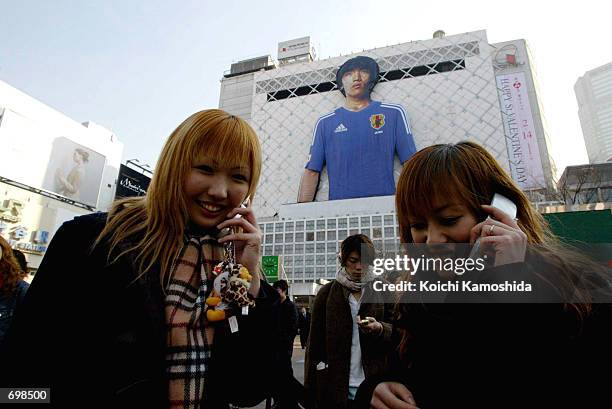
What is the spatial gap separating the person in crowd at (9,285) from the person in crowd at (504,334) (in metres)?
2.87

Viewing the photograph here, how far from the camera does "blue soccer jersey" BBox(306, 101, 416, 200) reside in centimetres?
3566

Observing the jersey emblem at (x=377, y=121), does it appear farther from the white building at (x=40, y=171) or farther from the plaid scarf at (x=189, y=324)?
the plaid scarf at (x=189, y=324)

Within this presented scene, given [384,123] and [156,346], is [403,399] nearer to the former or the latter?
[156,346]

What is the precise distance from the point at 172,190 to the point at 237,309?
0.47m

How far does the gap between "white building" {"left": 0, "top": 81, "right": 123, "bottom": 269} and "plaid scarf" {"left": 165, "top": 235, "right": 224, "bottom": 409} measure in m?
21.9

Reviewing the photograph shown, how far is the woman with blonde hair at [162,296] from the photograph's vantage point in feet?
2.88

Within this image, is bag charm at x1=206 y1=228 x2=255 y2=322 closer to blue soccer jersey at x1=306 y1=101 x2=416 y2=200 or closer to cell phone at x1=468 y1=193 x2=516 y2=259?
cell phone at x1=468 y1=193 x2=516 y2=259

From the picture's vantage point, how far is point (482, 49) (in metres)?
41.3

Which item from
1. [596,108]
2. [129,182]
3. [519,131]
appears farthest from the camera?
[596,108]

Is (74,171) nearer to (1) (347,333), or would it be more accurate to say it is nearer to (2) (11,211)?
(2) (11,211)

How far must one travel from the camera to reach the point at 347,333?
2617mm

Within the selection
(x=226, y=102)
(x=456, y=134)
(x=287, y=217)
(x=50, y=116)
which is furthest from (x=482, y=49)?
(x=50, y=116)

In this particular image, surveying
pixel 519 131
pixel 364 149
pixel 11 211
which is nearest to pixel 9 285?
pixel 11 211

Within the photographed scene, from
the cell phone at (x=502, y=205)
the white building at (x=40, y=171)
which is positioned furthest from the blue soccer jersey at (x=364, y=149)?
the cell phone at (x=502, y=205)
